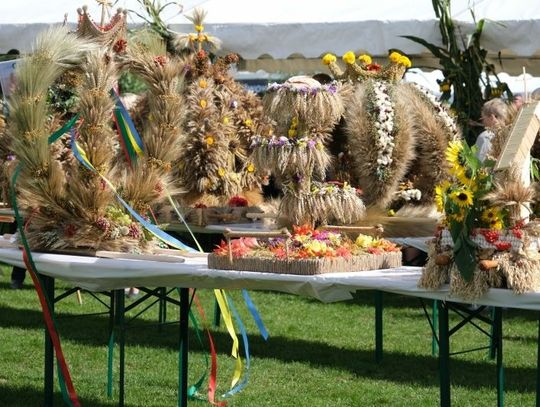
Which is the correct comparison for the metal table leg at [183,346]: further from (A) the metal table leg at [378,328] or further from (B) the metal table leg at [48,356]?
(A) the metal table leg at [378,328]

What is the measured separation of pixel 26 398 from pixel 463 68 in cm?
423

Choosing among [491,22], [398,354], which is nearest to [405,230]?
[398,354]

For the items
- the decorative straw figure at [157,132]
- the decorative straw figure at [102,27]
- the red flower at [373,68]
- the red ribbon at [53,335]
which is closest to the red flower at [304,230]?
the decorative straw figure at [157,132]

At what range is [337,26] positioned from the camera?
8344mm

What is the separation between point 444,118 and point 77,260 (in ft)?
8.44

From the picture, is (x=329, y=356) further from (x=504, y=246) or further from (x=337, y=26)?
(x=504, y=246)

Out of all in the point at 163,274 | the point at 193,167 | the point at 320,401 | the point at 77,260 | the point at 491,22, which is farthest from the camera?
the point at 491,22

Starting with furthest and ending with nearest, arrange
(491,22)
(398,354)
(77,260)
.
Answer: (491,22)
(398,354)
(77,260)

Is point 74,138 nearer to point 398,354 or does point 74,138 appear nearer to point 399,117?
point 399,117

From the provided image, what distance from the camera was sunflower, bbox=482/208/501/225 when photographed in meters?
3.42

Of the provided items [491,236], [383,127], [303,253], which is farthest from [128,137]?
[491,236]

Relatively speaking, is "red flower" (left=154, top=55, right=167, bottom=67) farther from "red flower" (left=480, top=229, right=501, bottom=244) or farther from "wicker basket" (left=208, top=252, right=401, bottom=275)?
"red flower" (left=480, top=229, right=501, bottom=244)

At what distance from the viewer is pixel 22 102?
441 centimetres

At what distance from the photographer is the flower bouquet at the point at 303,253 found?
3822 millimetres
